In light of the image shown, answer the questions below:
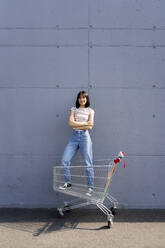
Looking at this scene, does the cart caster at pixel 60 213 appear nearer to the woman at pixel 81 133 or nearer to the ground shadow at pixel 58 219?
the ground shadow at pixel 58 219

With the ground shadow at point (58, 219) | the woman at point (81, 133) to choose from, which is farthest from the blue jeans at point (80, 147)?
the ground shadow at point (58, 219)

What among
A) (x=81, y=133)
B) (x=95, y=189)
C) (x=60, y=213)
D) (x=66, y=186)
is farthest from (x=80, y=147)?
(x=60, y=213)

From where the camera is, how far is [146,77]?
532cm

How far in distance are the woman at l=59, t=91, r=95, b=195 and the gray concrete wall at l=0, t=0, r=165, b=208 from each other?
1.36 feet

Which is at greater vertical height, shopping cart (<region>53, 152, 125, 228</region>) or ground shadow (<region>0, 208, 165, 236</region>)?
shopping cart (<region>53, 152, 125, 228</region>)

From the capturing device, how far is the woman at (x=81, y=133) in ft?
15.8

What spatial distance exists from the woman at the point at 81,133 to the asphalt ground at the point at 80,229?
65 centimetres

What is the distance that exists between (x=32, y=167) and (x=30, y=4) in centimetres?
283

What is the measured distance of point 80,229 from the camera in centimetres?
443

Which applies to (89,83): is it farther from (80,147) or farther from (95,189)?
(95,189)

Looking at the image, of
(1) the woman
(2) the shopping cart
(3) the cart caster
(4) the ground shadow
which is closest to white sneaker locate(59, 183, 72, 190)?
(2) the shopping cart

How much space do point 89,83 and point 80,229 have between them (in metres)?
2.40

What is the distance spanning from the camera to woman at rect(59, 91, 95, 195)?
15.8 ft

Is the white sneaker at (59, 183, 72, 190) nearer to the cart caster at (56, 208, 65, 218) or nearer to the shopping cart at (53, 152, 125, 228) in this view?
the shopping cart at (53, 152, 125, 228)
